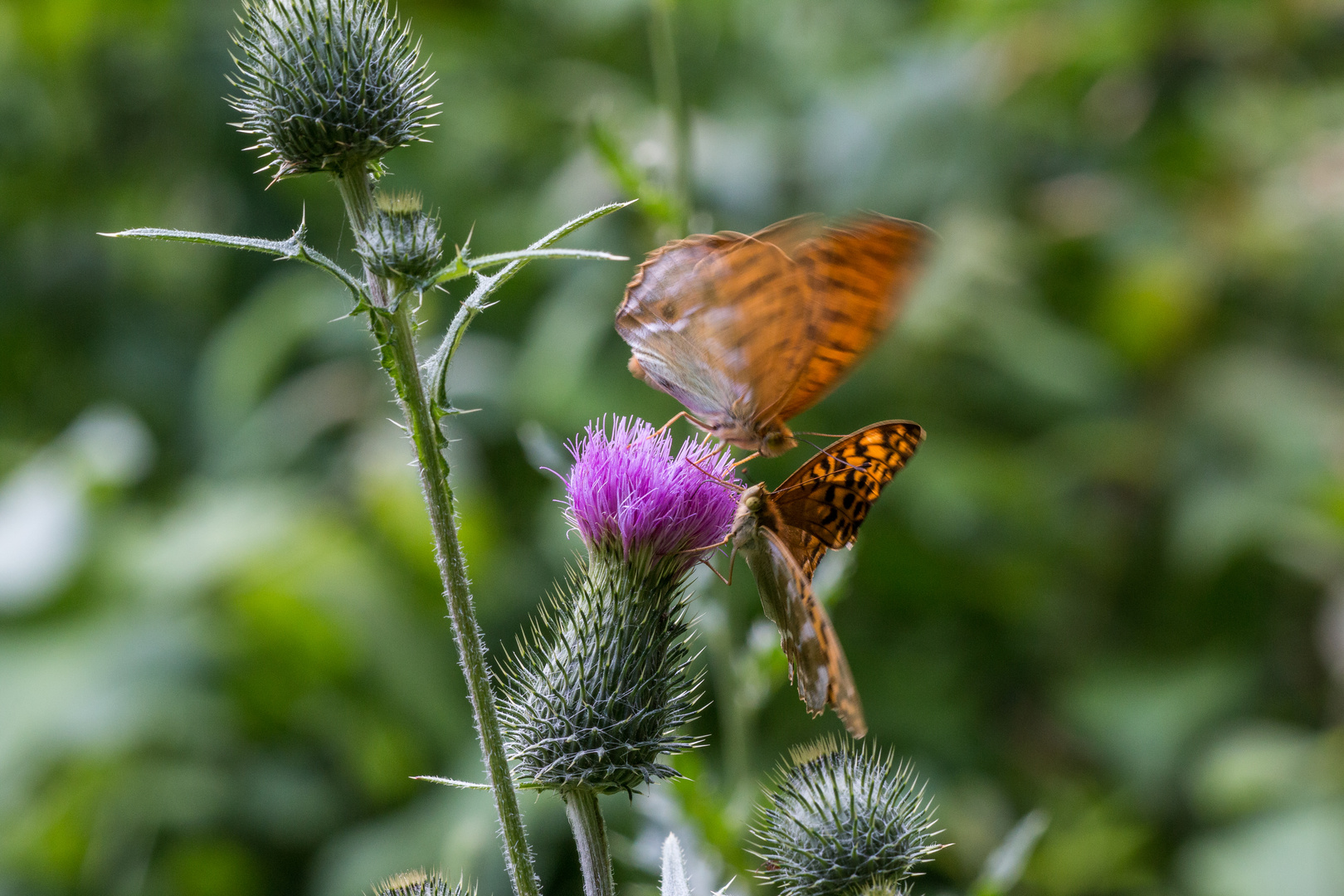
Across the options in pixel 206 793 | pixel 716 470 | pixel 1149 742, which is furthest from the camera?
pixel 1149 742

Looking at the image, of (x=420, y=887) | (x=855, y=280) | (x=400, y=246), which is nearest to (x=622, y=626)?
(x=420, y=887)

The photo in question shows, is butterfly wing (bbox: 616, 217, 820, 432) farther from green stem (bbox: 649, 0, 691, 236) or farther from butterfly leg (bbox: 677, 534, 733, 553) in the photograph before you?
green stem (bbox: 649, 0, 691, 236)

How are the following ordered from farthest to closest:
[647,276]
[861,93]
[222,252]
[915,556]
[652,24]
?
[222,252] → [861,93] → [915,556] → [652,24] → [647,276]

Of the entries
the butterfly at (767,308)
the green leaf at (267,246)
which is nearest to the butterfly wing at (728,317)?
the butterfly at (767,308)

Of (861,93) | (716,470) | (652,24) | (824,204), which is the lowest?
(716,470)

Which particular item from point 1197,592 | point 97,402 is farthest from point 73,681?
point 1197,592

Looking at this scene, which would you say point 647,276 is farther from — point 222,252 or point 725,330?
point 222,252

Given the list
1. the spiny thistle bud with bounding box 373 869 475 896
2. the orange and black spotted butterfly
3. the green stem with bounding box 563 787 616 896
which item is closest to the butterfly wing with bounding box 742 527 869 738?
the orange and black spotted butterfly
